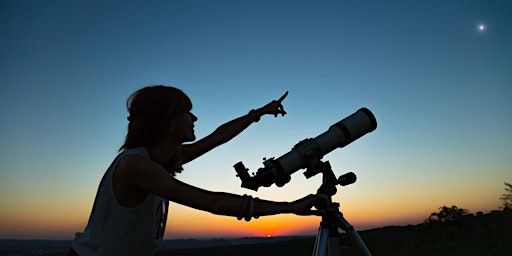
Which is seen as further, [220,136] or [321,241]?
[220,136]

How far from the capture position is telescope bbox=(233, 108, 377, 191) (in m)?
4.30

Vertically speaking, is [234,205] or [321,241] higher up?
[234,205]

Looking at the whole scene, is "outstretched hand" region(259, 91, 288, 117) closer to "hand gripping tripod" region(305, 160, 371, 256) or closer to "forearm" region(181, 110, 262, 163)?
"forearm" region(181, 110, 262, 163)

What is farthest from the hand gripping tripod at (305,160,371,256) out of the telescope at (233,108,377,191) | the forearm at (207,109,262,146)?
the forearm at (207,109,262,146)

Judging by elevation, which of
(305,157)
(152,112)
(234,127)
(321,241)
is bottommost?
(321,241)

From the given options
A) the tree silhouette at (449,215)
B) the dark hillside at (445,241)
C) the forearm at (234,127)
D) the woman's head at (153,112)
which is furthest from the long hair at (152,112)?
the tree silhouette at (449,215)

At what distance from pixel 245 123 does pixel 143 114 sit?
5.90 feet

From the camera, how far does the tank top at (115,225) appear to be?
227cm

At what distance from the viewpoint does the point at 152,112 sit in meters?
2.43

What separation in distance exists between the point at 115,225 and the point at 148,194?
27cm

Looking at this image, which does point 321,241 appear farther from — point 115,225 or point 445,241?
point 445,241

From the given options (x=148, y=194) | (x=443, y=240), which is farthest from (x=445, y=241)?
(x=148, y=194)

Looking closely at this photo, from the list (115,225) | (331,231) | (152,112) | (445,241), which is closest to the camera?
(115,225)

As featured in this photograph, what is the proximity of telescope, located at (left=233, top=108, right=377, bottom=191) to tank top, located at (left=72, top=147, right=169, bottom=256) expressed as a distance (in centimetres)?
202
